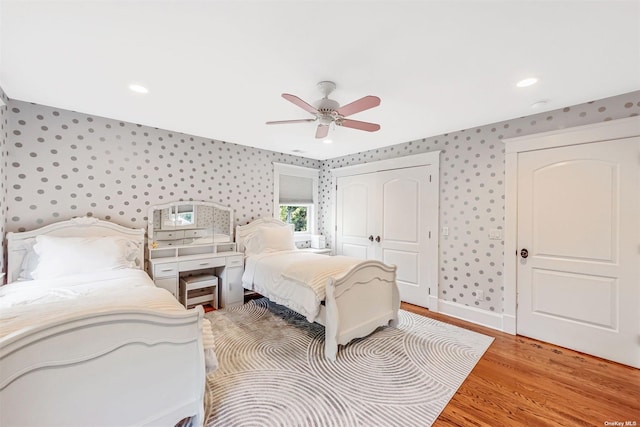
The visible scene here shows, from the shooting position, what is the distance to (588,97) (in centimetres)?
240

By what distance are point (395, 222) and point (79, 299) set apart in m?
3.67

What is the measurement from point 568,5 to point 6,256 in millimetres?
4746

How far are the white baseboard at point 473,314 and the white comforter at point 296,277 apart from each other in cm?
153

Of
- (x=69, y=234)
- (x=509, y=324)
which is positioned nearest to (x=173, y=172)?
(x=69, y=234)

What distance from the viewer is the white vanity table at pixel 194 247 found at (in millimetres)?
3248

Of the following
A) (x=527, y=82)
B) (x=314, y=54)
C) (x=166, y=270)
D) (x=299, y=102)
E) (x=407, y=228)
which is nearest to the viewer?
(x=314, y=54)

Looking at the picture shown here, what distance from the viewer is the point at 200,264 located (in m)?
3.42

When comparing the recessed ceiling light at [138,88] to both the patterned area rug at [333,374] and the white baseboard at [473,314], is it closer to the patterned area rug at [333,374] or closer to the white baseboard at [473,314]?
the patterned area rug at [333,374]

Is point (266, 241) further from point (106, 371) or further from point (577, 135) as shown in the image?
point (577, 135)

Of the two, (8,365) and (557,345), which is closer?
(8,365)

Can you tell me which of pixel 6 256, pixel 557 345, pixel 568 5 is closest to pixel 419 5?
pixel 568 5

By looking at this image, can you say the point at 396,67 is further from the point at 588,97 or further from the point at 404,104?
the point at 588,97

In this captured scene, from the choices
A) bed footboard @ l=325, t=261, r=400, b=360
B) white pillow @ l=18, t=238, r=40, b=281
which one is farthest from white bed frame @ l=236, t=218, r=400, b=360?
white pillow @ l=18, t=238, r=40, b=281

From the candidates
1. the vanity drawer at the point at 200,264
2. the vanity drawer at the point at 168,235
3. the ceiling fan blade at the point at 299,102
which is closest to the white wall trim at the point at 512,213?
the ceiling fan blade at the point at 299,102
